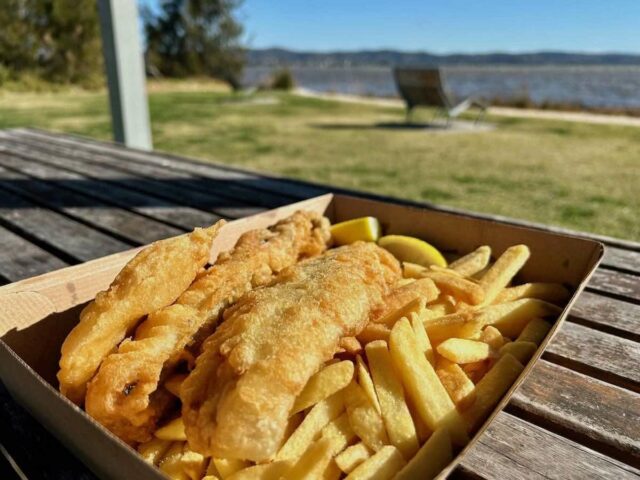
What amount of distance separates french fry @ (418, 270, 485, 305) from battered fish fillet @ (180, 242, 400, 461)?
0.25 meters

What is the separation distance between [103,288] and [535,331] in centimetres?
129

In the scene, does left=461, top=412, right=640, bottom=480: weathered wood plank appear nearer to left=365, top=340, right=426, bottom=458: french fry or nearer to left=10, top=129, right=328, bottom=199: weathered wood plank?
left=365, top=340, right=426, bottom=458: french fry

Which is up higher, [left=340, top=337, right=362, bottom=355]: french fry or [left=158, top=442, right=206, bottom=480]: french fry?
[left=340, top=337, right=362, bottom=355]: french fry

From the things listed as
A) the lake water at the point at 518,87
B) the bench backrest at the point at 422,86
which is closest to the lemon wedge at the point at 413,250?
the bench backrest at the point at 422,86

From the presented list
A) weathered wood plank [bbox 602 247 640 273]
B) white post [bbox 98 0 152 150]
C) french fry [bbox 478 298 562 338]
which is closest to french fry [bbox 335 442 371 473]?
french fry [bbox 478 298 562 338]

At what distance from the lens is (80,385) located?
125 centimetres

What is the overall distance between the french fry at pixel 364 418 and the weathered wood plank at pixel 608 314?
97cm

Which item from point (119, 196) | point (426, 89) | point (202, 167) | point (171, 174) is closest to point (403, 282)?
point (119, 196)

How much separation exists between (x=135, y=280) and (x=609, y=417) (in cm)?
122

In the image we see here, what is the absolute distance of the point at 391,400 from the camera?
4.00 feet

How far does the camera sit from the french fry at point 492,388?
1.21 m

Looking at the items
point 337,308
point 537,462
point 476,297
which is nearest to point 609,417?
point 537,462

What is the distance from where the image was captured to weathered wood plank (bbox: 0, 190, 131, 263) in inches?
102

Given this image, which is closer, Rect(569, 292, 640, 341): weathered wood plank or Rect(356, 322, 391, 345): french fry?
Rect(356, 322, 391, 345): french fry
